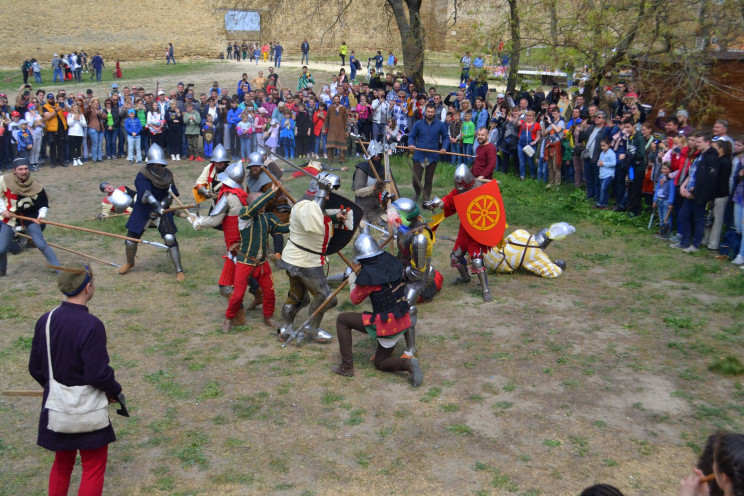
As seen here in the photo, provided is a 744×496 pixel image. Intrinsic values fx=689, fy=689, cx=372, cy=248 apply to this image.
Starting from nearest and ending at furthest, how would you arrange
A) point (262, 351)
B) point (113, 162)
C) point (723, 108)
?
point (262, 351) → point (723, 108) → point (113, 162)

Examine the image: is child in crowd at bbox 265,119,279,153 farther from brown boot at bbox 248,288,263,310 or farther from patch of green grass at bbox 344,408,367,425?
patch of green grass at bbox 344,408,367,425

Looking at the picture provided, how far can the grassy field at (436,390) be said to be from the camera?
464 cm

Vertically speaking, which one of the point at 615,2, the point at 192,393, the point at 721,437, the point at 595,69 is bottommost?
the point at 192,393

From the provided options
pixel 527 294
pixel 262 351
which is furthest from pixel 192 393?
pixel 527 294

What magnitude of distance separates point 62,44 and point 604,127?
28762 mm

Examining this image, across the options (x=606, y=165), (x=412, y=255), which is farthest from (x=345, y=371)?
(x=606, y=165)

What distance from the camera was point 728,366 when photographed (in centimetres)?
598

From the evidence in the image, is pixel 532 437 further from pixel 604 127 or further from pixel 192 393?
pixel 604 127

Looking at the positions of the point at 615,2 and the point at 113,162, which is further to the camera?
the point at 113,162

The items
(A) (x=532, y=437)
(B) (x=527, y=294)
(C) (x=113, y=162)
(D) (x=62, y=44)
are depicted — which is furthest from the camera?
(D) (x=62, y=44)

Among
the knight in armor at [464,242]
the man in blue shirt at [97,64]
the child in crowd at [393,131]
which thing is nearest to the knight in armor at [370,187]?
the knight in armor at [464,242]

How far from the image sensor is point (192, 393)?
573 centimetres

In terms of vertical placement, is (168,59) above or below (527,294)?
above

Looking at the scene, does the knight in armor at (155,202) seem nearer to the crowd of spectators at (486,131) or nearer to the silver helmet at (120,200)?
the silver helmet at (120,200)
